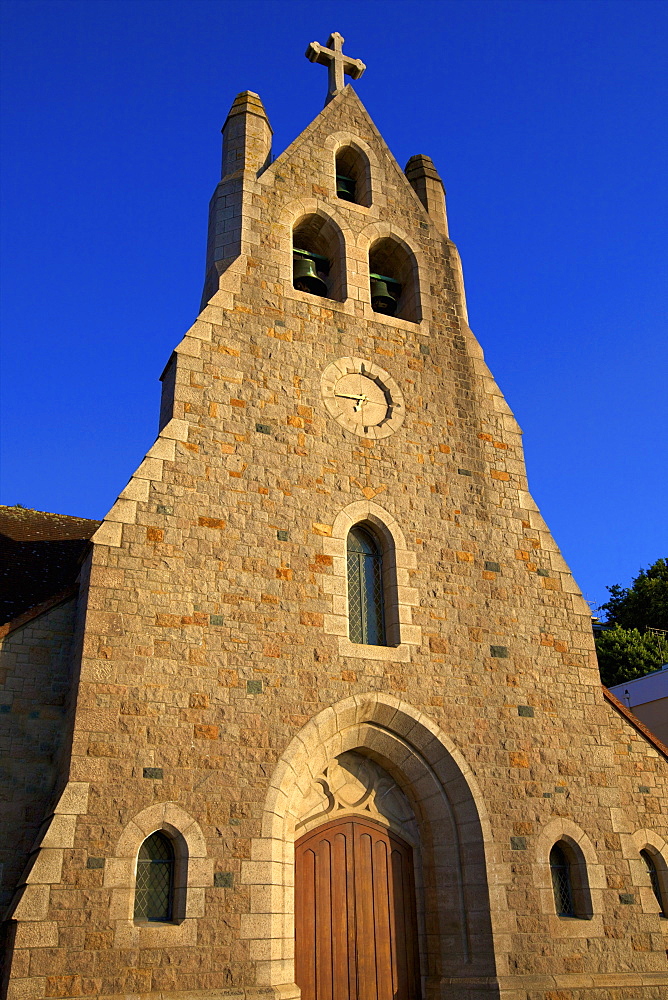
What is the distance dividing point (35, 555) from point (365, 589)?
18.3 ft

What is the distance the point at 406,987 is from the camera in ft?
30.8

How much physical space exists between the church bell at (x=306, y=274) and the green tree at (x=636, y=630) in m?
16.9

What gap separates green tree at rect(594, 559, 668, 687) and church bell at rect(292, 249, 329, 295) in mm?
16905

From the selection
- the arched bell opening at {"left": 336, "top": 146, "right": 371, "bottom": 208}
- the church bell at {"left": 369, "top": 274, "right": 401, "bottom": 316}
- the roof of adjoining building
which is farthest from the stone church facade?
the roof of adjoining building

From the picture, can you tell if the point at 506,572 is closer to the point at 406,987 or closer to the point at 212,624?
the point at 212,624

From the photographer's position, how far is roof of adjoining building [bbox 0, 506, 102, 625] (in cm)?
1189

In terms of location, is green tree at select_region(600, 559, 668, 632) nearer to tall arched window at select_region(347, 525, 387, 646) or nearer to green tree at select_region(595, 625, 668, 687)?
green tree at select_region(595, 625, 668, 687)

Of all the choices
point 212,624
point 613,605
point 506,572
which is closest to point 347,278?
point 506,572

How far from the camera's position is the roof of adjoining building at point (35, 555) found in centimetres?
1189

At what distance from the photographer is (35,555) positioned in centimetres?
1335

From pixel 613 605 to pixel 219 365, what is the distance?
2461 centimetres

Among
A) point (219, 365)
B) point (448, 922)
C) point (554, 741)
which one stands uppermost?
point (219, 365)

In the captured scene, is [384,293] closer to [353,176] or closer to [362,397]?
[362,397]

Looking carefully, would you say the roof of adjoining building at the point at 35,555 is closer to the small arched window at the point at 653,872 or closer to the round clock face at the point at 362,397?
the round clock face at the point at 362,397
